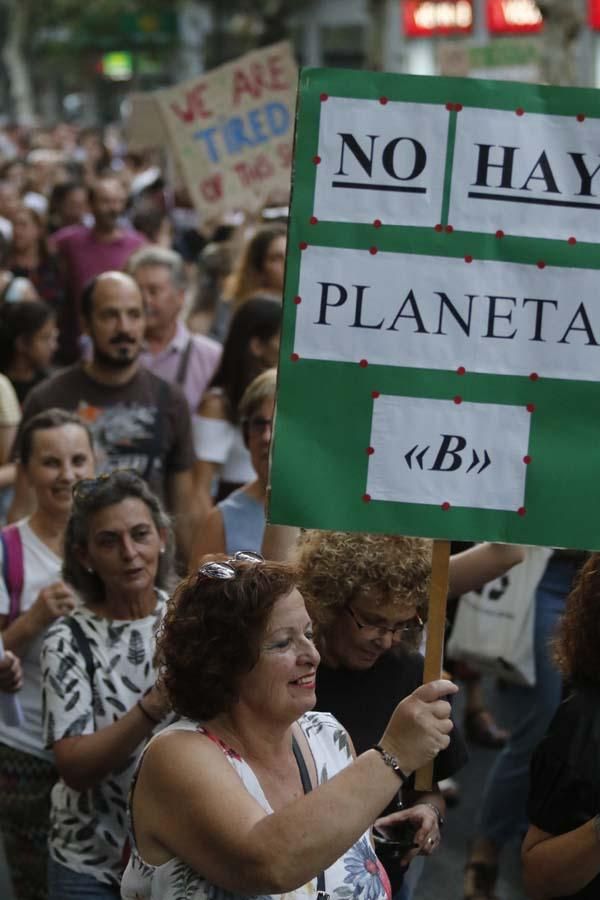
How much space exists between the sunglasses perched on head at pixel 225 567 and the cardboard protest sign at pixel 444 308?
136 mm

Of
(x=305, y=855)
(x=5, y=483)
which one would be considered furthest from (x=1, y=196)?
(x=305, y=855)

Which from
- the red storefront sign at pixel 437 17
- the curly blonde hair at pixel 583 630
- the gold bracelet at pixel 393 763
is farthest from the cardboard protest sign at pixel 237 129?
the red storefront sign at pixel 437 17

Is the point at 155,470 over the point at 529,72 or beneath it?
beneath

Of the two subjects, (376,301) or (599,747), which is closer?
(376,301)

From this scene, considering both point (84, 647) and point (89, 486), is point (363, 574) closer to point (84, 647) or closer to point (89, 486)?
point (84, 647)

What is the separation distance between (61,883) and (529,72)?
2230 cm

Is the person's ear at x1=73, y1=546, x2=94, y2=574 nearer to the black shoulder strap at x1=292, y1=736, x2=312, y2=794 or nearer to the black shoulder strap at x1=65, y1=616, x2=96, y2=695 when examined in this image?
the black shoulder strap at x1=65, y1=616, x2=96, y2=695

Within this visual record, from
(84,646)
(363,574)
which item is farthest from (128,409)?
(363,574)

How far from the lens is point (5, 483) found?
20.1 ft

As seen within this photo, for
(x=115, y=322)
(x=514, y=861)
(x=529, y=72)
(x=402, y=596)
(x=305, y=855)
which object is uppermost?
(x=529, y=72)

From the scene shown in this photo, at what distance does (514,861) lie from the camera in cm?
566

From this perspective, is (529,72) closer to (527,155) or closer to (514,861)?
(514,861)

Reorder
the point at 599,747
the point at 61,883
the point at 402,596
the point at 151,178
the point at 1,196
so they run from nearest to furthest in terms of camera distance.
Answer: the point at 599,747
the point at 402,596
the point at 61,883
the point at 1,196
the point at 151,178

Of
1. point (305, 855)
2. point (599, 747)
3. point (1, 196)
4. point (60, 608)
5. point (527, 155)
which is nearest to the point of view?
point (305, 855)
